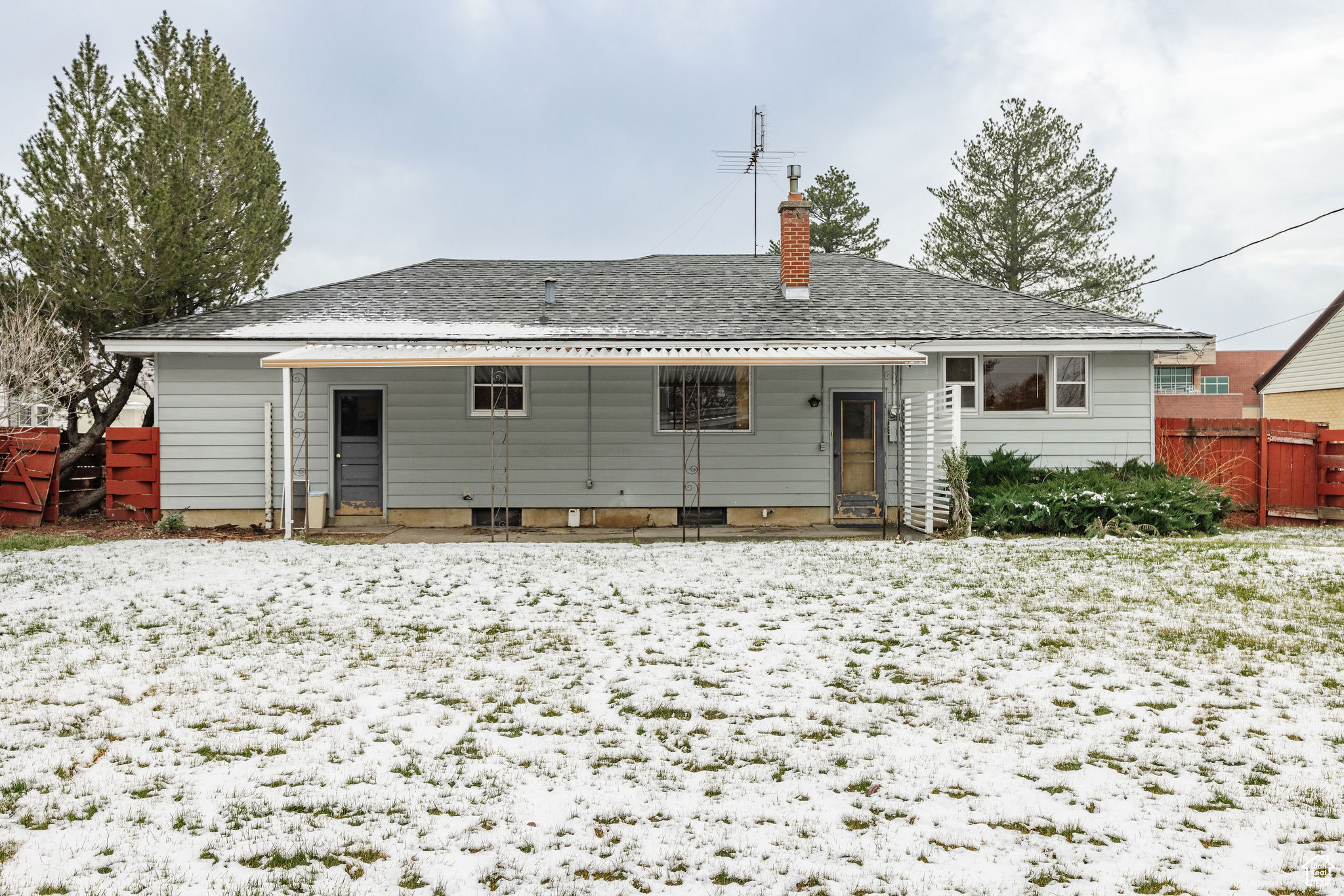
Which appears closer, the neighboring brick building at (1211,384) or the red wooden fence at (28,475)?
the red wooden fence at (28,475)

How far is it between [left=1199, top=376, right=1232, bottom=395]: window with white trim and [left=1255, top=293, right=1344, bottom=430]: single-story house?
56.1 feet

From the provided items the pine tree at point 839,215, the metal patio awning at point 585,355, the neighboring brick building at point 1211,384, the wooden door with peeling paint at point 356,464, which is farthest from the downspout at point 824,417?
the pine tree at point 839,215

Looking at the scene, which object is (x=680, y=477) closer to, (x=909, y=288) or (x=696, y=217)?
(x=909, y=288)

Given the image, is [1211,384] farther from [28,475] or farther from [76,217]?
[28,475]

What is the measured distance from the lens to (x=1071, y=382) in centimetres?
1275

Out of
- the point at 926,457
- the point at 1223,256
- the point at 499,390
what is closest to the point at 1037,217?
the point at 1223,256

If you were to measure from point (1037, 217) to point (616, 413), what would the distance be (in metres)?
A: 22.8

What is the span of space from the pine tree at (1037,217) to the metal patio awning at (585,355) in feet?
64.3

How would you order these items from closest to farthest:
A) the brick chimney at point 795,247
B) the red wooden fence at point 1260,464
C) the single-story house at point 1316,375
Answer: the red wooden fence at point 1260,464 → the brick chimney at point 795,247 → the single-story house at point 1316,375

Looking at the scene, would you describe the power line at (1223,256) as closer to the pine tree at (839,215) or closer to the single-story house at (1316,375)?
the single-story house at (1316,375)

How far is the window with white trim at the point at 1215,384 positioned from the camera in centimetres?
3934

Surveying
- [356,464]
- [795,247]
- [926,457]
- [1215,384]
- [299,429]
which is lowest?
[356,464]

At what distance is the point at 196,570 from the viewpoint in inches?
329

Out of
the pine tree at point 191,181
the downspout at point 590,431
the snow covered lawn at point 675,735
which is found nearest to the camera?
the snow covered lawn at point 675,735
